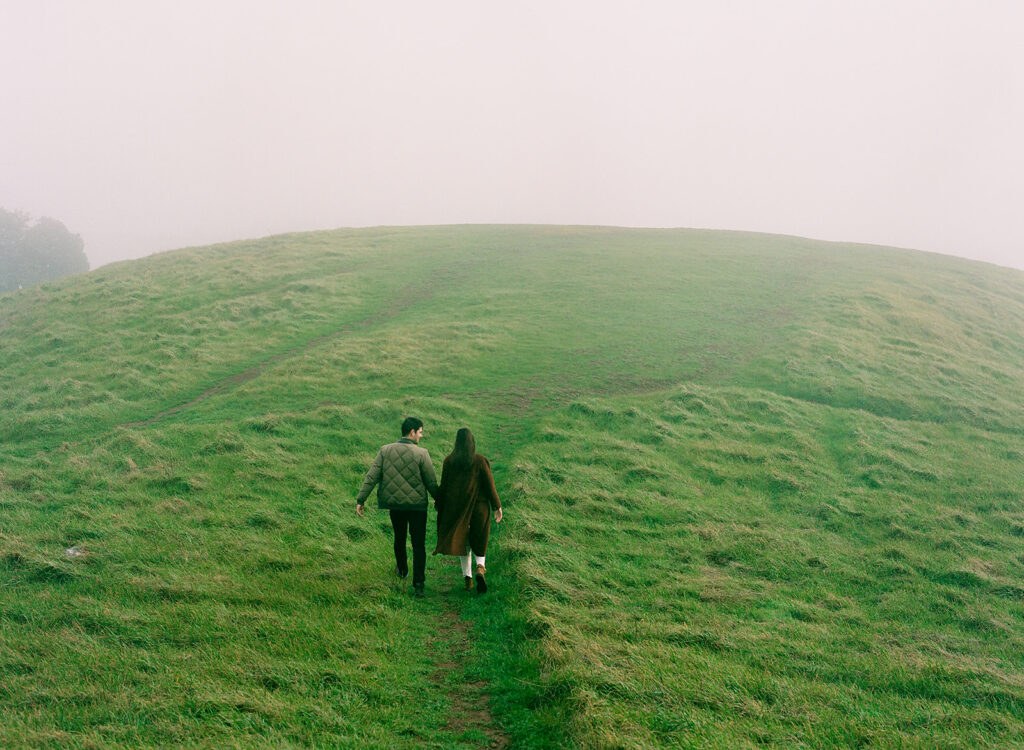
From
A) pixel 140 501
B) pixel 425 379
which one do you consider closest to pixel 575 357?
pixel 425 379

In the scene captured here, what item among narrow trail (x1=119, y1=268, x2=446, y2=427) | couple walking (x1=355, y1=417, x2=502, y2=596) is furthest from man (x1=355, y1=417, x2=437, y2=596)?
narrow trail (x1=119, y1=268, x2=446, y2=427)

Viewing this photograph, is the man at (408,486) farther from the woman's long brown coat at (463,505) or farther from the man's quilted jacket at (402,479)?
the woman's long brown coat at (463,505)

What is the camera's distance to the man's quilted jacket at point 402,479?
35.1 feet

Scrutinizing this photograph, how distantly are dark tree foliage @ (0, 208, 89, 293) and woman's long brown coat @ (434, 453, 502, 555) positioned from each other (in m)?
89.8

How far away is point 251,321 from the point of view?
32156mm

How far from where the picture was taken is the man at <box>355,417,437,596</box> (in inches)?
422

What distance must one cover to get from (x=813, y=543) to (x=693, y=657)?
253 inches

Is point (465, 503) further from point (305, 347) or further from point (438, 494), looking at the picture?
point (305, 347)

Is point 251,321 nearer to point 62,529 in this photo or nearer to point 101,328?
point 101,328

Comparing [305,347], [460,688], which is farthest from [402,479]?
[305,347]

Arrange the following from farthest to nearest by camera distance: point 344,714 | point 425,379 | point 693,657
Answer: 1. point 425,379
2. point 693,657
3. point 344,714

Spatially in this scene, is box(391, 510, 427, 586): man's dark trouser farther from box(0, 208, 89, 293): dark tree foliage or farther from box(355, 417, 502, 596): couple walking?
box(0, 208, 89, 293): dark tree foliage

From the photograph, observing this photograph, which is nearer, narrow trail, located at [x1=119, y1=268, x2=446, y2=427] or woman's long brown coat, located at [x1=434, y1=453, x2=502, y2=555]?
woman's long brown coat, located at [x1=434, y1=453, x2=502, y2=555]

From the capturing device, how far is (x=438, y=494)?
1092 centimetres
